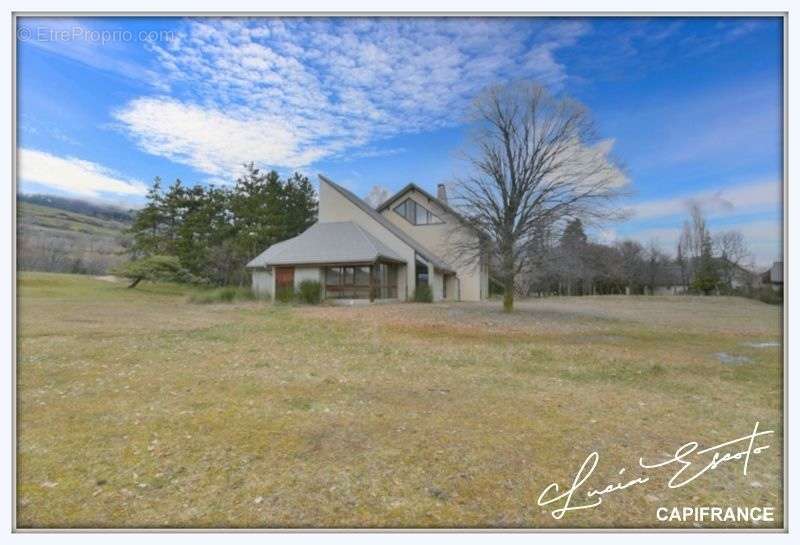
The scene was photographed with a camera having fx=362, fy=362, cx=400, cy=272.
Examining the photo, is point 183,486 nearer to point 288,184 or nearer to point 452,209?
point 452,209

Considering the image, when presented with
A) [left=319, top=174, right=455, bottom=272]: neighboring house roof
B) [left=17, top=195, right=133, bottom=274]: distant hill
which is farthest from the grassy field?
[left=319, top=174, right=455, bottom=272]: neighboring house roof

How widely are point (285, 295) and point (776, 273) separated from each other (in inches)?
714

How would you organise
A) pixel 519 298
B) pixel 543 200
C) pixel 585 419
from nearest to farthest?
pixel 585 419
pixel 543 200
pixel 519 298

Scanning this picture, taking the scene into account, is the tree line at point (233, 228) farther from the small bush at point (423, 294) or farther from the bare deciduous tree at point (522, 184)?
the bare deciduous tree at point (522, 184)

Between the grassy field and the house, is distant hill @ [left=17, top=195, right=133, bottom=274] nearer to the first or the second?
the grassy field

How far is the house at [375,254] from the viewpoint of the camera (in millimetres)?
18875

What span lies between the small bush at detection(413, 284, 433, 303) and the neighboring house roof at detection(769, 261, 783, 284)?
17901 mm

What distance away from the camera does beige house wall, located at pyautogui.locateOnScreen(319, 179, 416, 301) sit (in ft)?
69.8

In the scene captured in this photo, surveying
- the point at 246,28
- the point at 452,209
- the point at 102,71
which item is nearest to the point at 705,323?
the point at 452,209

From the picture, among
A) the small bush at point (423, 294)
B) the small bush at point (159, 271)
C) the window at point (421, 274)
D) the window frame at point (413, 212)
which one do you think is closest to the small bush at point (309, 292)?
the small bush at point (423, 294)

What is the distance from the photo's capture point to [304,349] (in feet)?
23.7

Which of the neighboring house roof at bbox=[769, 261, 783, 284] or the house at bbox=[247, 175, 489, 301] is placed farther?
the house at bbox=[247, 175, 489, 301]

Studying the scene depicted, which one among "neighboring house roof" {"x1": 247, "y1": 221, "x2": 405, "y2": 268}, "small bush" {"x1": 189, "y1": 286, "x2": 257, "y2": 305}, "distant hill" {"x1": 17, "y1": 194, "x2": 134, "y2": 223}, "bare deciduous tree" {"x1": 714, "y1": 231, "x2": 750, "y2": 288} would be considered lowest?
"small bush" {"x1": 189, "y1": 286, "x2": 257, "y2": 305}

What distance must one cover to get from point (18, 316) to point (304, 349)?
4460mm
